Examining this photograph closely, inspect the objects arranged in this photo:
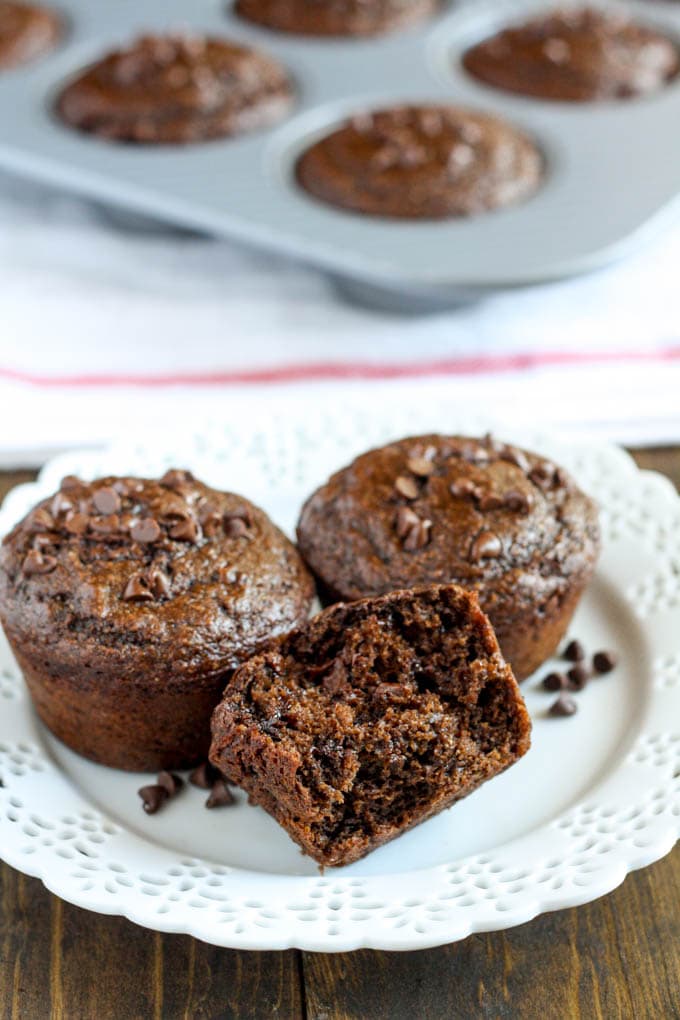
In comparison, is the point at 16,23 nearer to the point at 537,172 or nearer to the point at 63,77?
the point at 63,77

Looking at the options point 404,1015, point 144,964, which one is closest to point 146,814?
point 144,964

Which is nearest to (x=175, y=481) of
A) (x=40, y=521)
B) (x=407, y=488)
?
(x=40, y=521)

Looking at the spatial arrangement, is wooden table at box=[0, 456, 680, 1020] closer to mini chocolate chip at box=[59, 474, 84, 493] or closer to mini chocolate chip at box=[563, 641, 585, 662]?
mini chocolate chip at box=[563, 641, 585, 662]

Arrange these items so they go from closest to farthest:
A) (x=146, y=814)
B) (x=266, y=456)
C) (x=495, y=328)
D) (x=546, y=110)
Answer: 1. (x=146, y=814)
2. (x=266, y=456)
3. (x=495, y=328)
4. (x=546, y=110)

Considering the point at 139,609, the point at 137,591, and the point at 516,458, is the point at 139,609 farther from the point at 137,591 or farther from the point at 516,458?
the point at 516,458

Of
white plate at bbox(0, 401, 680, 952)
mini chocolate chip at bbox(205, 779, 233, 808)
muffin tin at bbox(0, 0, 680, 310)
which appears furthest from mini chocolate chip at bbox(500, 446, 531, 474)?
muffin tin at bbox(0, 0, 680, 310)
